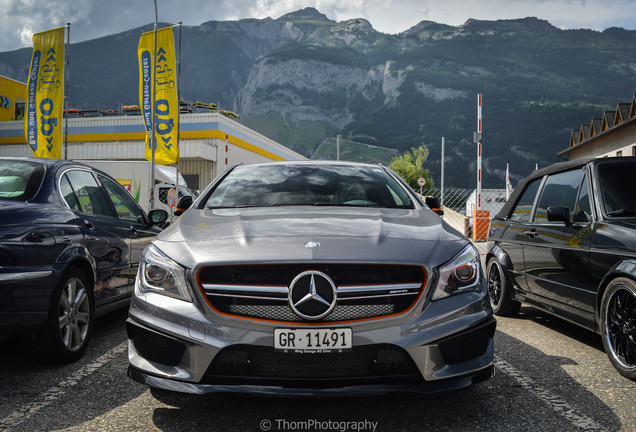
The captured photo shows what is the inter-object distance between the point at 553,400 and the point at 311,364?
1.62m

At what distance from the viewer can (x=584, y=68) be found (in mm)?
192875

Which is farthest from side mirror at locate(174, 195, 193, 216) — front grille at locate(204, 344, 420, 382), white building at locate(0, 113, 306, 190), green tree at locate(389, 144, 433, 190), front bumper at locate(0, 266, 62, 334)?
green tree at locate(389, 144, 433, 190)

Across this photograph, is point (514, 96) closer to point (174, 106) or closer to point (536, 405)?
point (174, 106)

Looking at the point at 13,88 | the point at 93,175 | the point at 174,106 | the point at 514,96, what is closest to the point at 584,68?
the point at 514,96

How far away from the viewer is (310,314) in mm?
2572

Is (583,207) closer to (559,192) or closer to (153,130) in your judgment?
(559,192)

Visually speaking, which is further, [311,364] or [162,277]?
[162,277]

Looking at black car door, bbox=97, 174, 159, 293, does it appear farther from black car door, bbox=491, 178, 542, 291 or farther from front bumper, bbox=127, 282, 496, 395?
black car door, bbox=491, 178, 542, 291

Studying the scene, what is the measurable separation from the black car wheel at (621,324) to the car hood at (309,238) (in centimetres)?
135

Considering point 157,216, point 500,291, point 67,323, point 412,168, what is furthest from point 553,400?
point 412,168

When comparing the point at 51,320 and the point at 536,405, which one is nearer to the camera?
the point at 536,405

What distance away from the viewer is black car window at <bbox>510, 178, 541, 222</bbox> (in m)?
5.63

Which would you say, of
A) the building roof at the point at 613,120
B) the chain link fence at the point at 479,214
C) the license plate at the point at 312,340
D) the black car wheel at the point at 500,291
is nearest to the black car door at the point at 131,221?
the license plate at the point at 312,340

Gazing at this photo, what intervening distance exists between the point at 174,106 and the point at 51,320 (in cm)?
1796
